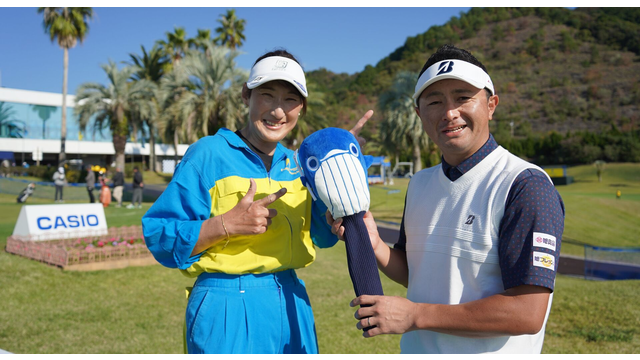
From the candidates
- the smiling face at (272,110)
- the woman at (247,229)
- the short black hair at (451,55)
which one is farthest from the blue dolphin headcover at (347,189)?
the short black hair at (451,55)

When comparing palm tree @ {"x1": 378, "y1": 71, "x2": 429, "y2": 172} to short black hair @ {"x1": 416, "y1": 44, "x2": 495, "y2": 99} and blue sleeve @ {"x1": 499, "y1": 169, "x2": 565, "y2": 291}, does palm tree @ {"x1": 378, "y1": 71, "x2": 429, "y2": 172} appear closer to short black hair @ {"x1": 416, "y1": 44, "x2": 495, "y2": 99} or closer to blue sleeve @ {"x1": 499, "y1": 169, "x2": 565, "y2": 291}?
short black hair @ {"x1": 416, "y1": 44, "x2": 495, "y2": 99}

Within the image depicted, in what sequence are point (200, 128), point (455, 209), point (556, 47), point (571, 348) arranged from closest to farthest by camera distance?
point (455, 209)
point (571, 348)
point (200, 128)
point (556, 47)

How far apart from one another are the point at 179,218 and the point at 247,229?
1.13 ft

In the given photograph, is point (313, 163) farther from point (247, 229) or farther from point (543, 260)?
point (543, 260)

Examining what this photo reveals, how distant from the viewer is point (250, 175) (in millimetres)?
2273

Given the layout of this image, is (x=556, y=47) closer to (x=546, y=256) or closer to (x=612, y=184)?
(x=612, y=184)

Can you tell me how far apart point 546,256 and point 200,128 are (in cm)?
2281

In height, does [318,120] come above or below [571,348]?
above

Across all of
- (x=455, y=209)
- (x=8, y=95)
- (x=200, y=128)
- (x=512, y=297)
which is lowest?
(x=512, y=297)

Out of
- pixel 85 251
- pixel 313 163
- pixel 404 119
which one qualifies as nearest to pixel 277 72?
pixel 313 163

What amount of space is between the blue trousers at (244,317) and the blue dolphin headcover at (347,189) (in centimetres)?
51

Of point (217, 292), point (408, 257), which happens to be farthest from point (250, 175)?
point (408, 257)

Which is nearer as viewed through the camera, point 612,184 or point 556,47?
point 612,184

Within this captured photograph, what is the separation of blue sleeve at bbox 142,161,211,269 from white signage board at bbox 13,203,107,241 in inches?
357
